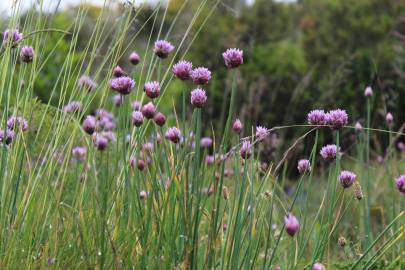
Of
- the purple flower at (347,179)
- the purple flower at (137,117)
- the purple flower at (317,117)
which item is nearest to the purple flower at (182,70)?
the purple flower at (137,117)

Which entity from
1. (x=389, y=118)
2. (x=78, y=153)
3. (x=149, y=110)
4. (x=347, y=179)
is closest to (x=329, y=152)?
(x=347, y=179)

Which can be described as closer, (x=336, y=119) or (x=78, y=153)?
(x=336, y=119)

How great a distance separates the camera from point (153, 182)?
6.52 feet

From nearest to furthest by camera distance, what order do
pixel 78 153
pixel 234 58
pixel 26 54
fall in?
pixel 234 58, pixel 26 54, pixel 78 153

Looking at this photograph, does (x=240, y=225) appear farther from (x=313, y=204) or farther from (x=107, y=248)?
(x=313, y=204)

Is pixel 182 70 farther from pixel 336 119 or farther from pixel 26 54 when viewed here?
pixel 26 54

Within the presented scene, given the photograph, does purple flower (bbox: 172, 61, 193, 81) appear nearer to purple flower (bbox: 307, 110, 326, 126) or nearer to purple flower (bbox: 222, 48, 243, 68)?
purple flower (bbox: 222, 48, 243, 68)

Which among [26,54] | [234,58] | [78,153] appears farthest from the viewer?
[78,153]

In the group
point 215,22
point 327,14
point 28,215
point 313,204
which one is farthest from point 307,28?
point 28,215

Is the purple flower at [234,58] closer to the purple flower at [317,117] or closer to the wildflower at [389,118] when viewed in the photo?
the purple flower at [317,117]

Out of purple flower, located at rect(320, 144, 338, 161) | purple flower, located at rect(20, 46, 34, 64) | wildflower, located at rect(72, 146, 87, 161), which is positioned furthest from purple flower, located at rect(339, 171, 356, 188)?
wildflower, located at rect(72, 146, 87, 161)

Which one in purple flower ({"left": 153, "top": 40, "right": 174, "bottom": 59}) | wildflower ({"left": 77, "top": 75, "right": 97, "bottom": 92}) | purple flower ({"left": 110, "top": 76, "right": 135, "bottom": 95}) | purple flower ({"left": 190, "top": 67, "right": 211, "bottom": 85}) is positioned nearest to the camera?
purple flower ({"left": 190, "top": 67, "right": 211, "bottom": 85})

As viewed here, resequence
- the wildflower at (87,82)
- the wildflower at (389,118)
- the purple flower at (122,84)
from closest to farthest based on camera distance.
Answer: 1. the purple flower at (122,84)
2. the wildflower at (87,82)
3. the wildflower at (389,118)

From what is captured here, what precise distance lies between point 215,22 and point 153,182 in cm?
877
